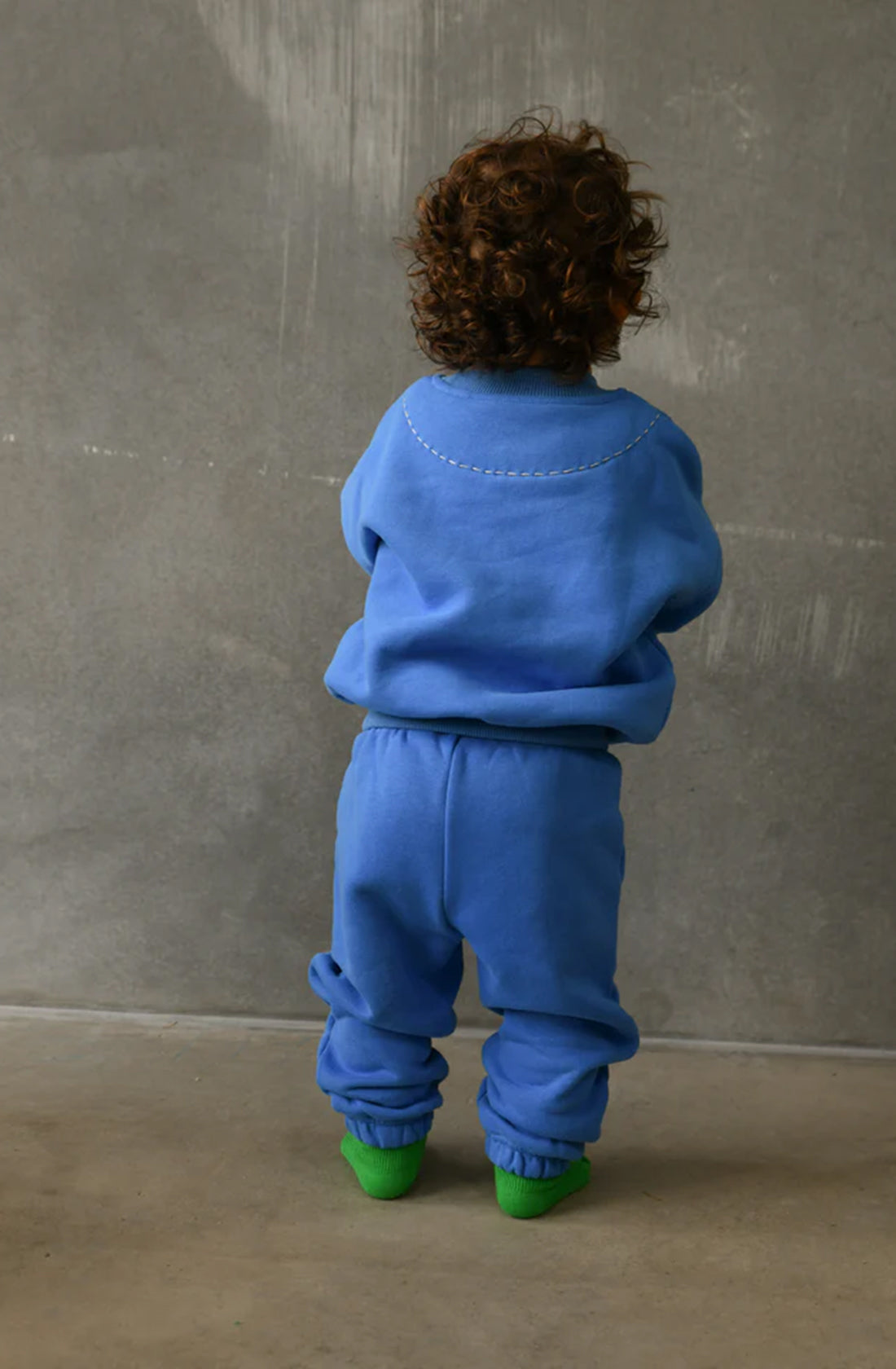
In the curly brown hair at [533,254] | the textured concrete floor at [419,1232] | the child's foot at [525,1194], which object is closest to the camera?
the textured concrete floor at [419,1232]

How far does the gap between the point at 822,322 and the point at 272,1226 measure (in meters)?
1.40

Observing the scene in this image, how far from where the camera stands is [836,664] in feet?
6.74

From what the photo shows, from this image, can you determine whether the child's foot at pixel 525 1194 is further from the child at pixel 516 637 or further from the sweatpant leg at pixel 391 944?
the sweatpant leg at pixel 391 944

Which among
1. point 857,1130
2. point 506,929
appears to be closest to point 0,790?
point 506,929

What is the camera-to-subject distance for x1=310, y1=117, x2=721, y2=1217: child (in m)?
1.42

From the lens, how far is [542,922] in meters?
1.46

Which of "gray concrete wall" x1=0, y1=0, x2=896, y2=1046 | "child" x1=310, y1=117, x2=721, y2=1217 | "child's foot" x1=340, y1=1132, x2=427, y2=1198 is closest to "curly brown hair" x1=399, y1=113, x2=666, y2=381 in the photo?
"child" x1=310, y1=117, x2=721, y2=1217

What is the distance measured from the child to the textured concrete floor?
0.44 feet

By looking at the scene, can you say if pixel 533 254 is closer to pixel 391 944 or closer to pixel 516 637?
pixel 516 637

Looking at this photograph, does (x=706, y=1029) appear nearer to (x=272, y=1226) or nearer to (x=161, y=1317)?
(x=272, y=1226)

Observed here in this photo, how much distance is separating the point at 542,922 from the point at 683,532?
434 millimetres

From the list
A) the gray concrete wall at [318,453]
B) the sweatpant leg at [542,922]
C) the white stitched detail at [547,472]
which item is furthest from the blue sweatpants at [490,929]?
the gray concrete wall at [318,453]

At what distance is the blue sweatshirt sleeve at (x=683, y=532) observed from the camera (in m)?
1.45

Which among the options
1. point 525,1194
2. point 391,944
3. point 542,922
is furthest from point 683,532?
point 525,1194
